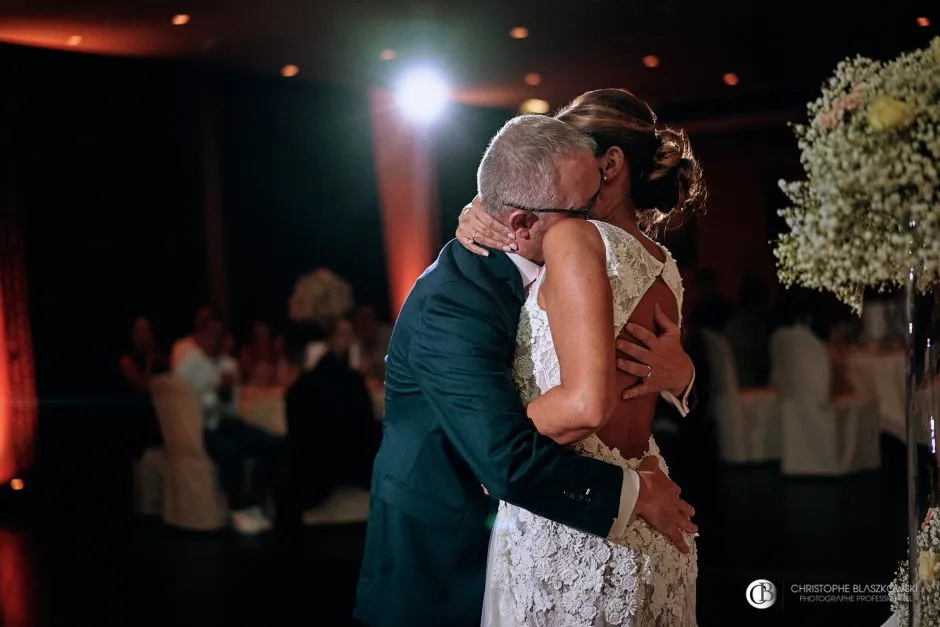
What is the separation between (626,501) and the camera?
1836 millimetres

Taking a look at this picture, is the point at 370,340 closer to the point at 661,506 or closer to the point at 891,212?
the point at 661,506

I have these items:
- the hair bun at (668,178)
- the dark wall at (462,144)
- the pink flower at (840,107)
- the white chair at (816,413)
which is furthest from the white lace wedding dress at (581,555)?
the white chair at (816,413)

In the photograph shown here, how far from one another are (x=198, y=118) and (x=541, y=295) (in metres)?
2.85

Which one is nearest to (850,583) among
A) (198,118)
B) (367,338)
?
(367,338)

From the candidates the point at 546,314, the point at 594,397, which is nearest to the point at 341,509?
the point at 546,314

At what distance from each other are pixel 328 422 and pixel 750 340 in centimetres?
194

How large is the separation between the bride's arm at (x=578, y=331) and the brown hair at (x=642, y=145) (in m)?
0.40

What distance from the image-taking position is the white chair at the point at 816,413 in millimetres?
4746

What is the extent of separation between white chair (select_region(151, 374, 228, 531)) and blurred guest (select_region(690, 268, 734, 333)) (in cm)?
223

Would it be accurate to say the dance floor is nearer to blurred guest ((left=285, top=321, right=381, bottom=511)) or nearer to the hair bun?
blurred guest ((left=285, top=321, right=381, bottom=511))

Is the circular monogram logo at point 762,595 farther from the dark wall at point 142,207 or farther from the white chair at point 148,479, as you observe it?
the white chair at point 148,479

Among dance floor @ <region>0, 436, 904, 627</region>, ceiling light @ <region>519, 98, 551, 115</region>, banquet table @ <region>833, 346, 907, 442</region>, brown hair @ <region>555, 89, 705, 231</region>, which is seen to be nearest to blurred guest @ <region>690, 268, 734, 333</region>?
banquet table @ <region>833, 346, 907, 442</region>

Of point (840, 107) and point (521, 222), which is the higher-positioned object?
point (840, 107)

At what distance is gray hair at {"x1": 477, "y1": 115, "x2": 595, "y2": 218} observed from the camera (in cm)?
182
